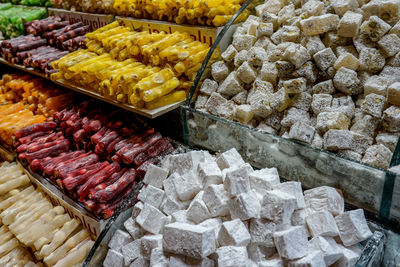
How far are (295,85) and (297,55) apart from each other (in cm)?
19

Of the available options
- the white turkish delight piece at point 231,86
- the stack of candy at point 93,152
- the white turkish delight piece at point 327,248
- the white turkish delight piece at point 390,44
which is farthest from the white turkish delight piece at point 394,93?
the stack of candy at point 93,152

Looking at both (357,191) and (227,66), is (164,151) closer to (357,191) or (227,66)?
(227,66)

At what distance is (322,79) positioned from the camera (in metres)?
1.88

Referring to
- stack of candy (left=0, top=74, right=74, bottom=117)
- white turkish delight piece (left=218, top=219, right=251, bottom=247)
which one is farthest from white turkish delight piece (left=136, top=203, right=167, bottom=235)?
stack of candy (left=0, top=74, right=74, bottom=117)

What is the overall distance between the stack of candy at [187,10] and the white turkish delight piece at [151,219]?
145 centimetres

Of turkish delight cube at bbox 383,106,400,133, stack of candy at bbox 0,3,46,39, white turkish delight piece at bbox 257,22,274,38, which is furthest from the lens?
stack of candy at bbox 0,3,46,39

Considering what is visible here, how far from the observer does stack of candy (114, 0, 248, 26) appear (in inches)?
94.5

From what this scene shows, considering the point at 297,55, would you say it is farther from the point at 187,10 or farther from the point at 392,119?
the point at 187,10

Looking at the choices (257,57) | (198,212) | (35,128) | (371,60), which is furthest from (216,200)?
(35,128)

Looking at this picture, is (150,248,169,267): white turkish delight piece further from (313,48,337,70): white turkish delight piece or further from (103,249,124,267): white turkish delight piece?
(313,48,337,70): white turkish delight piece

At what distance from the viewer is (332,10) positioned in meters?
1.99

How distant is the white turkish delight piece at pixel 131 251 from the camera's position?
1.60 meters

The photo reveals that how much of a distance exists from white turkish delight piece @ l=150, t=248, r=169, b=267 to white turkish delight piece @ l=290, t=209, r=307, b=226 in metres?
0.58

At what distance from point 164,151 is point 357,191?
132cm
